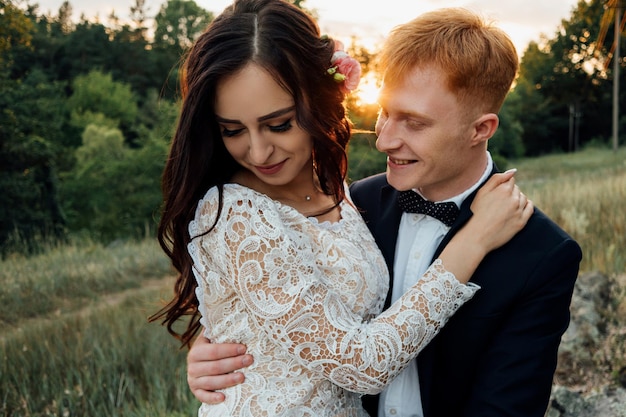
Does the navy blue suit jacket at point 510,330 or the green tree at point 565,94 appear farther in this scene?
the green tree at point 565,94

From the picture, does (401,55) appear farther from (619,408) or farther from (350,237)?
(619,408)

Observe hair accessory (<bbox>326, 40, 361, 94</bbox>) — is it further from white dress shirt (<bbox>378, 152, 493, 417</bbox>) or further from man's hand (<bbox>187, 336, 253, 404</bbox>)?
man's hand (<bbox>187, 336, 253, 404</bbox>)

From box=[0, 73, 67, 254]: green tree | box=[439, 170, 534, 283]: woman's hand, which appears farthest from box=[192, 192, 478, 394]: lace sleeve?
box=[0, 73, 67, 254]: green tree

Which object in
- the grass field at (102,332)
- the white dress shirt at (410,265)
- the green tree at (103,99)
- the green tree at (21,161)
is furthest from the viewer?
the green tree at (103,99)

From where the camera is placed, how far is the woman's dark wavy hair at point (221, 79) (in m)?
2.19

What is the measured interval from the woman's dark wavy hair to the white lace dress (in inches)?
5.9

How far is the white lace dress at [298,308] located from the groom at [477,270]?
5.1 inches

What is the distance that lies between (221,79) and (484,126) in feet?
3.62

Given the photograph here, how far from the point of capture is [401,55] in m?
2.46

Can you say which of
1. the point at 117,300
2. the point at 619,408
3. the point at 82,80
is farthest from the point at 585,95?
the point at 619,408

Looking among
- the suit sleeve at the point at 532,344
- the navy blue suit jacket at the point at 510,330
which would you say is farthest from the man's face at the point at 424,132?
the suit sleeve at the point at 532,344

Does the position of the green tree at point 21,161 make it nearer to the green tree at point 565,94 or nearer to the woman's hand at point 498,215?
the woman's hand at point 498,215

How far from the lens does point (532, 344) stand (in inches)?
91.7

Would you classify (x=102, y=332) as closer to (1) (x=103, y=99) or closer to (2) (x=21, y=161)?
(2) (x=21, y=161)
